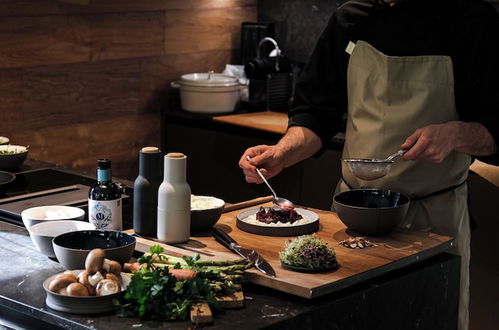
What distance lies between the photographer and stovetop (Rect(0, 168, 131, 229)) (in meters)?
2.68

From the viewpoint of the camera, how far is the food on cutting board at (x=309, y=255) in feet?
6.92

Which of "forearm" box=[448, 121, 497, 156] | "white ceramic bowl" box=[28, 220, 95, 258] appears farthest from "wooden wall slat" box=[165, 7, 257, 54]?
"white ceramic bowl" box=[28, 220, 95, 258]

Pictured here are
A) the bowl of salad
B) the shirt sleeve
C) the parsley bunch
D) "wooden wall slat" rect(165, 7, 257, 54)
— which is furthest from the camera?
"wooden wall slat" rect(165, 7, 257, 54)

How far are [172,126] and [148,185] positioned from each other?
2.49 metres

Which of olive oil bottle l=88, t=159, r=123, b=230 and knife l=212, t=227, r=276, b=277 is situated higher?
olive oil bottle l=88, t=159, r=123, b=230

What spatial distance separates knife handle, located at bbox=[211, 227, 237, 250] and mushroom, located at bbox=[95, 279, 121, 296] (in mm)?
440

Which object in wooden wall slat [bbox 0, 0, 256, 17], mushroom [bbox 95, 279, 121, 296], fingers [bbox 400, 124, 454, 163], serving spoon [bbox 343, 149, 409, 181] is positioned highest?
wooden wall slat [bbox 0, 0, 256, 17]

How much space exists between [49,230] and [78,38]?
7.33ft

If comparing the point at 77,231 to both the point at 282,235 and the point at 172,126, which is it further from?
the point at 172,126

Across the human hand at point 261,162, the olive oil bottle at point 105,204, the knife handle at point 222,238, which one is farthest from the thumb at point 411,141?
the olive oil bottle at point 105,204

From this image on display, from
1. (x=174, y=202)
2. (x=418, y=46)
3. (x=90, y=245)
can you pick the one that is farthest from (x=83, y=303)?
(x=418, y=46)

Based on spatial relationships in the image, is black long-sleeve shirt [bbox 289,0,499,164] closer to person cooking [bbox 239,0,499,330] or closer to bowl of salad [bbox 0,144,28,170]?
person cooking [bbox 239,0,499,330]

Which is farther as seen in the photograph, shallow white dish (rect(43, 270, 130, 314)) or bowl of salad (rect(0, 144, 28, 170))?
bowl of salad (rect(0, 144, 28, 170))

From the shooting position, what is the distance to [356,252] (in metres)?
2.29
